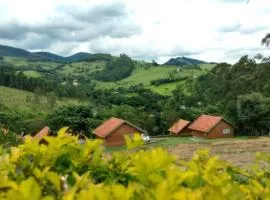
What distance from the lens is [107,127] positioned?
181 feet

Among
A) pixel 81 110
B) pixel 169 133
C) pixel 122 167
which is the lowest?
pixel 169 133

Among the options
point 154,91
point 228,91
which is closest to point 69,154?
point 228,91

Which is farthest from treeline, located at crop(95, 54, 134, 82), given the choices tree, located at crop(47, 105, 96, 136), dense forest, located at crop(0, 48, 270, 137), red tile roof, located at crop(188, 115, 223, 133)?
tree, located at crop(47, 105, 96, 136)

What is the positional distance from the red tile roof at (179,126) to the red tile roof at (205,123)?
0.83 meters

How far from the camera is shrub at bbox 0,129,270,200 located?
189 centimetres

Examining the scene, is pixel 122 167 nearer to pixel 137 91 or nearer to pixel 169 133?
pixel 169 133

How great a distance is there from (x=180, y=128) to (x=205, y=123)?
11.7 ft

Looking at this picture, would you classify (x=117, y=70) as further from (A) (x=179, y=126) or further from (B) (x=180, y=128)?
(B) (x=180, y=128)

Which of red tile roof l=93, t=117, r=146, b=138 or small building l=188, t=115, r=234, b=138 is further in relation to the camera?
small building l=188, t=115, r=234, b=138

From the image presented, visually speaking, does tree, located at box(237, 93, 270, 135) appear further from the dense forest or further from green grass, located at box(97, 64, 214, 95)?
green grass, located at box(97, 64, 214, 95)

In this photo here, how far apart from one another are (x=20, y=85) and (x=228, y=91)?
53.9m

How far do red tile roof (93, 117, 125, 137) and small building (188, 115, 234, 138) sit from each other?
10989mm

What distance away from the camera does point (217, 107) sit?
224ft

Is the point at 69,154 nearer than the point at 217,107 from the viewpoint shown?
Yes
